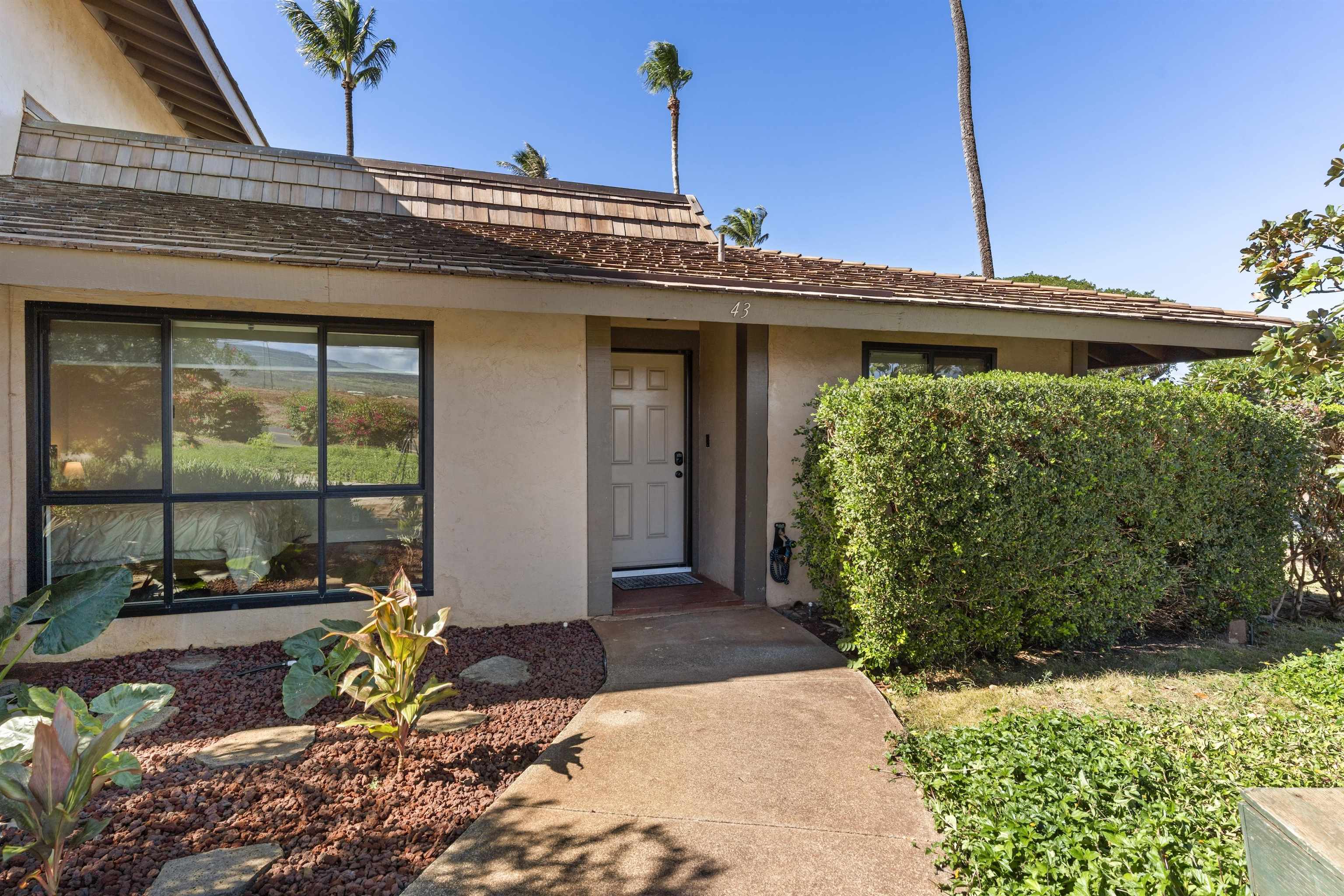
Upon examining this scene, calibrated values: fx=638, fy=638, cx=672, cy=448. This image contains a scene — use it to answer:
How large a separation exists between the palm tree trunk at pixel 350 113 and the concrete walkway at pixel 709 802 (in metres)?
25.3

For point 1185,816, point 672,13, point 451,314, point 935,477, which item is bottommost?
point 1185,816

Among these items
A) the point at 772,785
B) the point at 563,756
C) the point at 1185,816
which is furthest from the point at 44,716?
the point at 1185,816

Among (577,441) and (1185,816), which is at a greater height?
(577,441)

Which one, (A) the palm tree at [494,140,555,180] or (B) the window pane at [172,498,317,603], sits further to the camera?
(A) the palm tree at [494,140,555,180]

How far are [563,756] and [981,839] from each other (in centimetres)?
196

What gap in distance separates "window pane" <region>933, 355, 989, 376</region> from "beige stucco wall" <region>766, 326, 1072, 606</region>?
1.79 feet

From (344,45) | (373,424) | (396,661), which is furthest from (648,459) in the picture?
(344,45)

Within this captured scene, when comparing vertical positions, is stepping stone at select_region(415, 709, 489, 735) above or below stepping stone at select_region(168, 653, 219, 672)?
below

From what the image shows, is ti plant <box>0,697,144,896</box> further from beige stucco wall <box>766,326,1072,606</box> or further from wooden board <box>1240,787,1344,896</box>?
beige stucco wall <box>766,326,1072,606</box>

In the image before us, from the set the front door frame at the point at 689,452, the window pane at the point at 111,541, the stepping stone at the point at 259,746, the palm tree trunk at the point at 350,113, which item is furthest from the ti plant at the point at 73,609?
the palm tree trunk at the point at 350,113

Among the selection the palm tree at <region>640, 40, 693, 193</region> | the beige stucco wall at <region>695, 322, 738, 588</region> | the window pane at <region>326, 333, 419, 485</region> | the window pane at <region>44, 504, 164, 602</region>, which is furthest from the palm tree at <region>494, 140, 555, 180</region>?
the window pane at <region>44, 504, 164, 602</region>

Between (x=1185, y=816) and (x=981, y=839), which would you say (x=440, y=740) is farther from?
(x=1185, y=816)

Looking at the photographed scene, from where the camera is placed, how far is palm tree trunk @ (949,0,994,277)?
14133 millimetres

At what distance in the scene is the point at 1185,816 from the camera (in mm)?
2465
